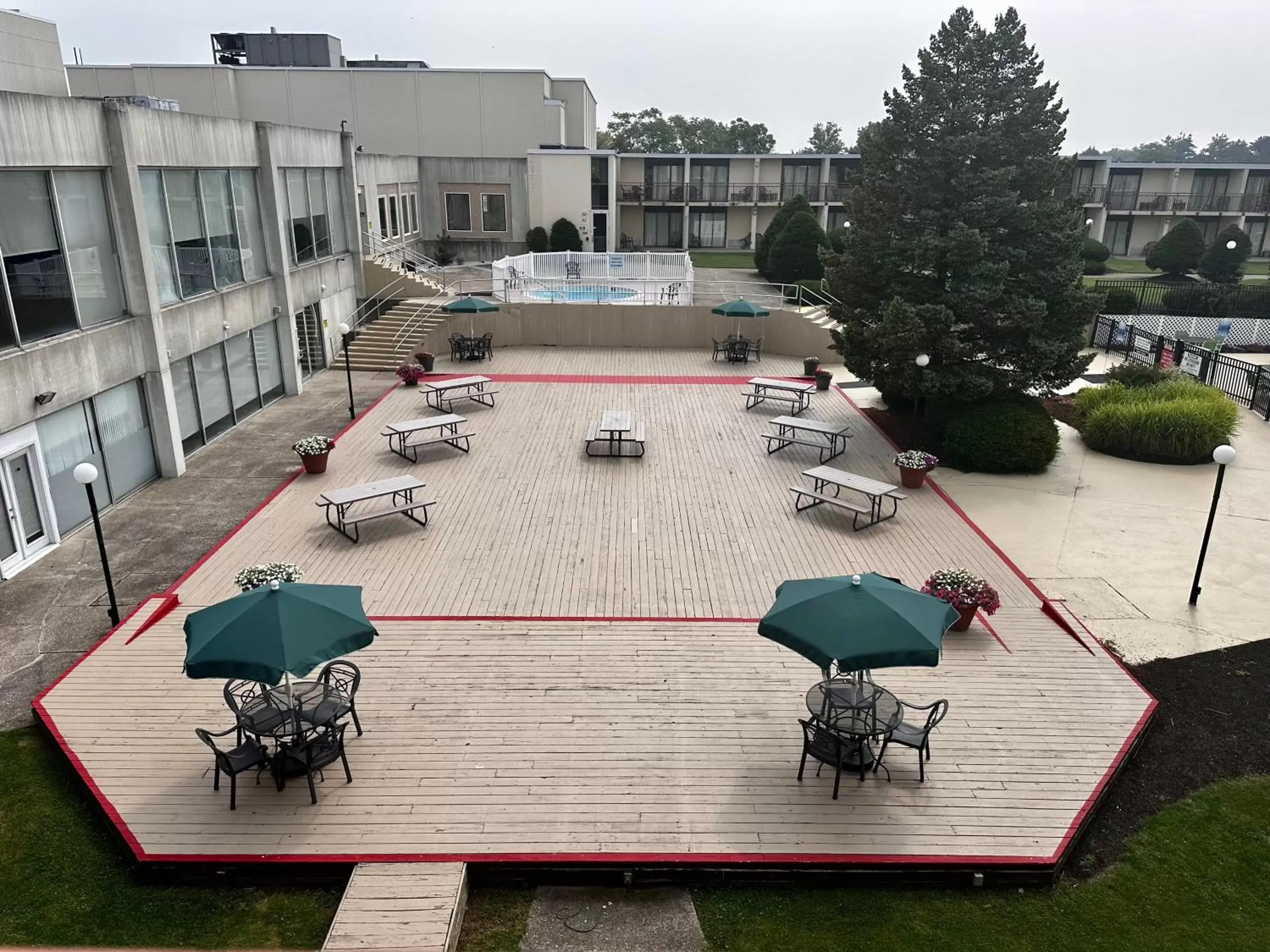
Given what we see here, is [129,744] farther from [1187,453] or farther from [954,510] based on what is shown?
[1187,453]

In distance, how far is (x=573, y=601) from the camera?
1249 cm

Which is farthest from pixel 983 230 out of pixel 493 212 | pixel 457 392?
pixel 493 212

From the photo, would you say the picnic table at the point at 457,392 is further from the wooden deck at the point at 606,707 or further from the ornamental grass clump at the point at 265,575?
the ornamental grass clump at the point at 265,575

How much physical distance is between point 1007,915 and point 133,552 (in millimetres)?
13457

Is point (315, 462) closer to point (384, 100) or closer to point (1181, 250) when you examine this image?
point (384, 100)

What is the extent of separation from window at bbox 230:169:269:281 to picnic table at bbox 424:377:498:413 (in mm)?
5109

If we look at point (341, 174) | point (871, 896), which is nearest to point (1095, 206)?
point (341, 174)

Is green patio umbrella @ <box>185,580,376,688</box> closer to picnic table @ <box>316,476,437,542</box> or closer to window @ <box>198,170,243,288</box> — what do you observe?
picnic table @ <box>316,476,437,542</box>

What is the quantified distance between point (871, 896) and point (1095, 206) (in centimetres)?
5708

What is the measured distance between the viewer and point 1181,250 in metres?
46.0

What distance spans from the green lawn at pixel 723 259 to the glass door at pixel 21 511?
34.5 m

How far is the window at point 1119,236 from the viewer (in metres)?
57.8

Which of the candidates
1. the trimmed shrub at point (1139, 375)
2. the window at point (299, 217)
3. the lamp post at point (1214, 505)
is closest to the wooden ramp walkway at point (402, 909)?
the lamp post at point (1214, 505)

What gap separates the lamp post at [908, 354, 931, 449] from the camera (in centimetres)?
1797
